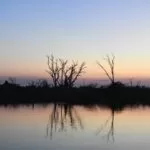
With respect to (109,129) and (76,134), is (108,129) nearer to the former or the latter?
(109,129)

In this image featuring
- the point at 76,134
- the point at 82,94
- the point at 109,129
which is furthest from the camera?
the point at 82,94

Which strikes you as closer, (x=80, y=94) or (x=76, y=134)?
(x=76, y=134)

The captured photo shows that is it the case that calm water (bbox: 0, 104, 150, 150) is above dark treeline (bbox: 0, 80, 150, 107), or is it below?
below

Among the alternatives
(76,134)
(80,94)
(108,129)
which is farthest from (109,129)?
(80,94)

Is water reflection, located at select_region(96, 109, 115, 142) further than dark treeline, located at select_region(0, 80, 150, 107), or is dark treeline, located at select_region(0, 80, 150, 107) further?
dark treeline, located at select_region(0, 80, 150, 107)

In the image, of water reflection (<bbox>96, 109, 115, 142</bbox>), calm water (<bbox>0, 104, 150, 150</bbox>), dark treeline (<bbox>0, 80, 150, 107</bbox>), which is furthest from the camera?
dark treeline (<bbox>0, 80, 150, 107</bbox>)

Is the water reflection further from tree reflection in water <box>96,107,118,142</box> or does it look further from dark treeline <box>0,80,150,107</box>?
dark treeline <box>0,80,150,107</box>

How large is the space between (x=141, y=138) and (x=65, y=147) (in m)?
3.96

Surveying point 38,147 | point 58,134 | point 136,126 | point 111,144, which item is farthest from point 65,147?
point 136,126

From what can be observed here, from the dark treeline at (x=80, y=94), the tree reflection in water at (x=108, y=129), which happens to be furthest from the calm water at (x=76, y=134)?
the dark treeline at (x=80, y=94)

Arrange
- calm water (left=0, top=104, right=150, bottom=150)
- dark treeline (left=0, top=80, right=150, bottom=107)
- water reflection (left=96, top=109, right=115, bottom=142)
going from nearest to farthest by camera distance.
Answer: calm water (left=0, top=104, right=150, bottom=150), water reflection (left=96, top=109, right=115, bottom=142), dark treeline (left=0, top=80, right=150, bottom=107)

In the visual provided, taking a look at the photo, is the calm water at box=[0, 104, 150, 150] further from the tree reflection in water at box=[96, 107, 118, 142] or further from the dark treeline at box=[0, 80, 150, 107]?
the dark treeline at box=[0, 80, 150, 107]

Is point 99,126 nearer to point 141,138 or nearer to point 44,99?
point 141,138

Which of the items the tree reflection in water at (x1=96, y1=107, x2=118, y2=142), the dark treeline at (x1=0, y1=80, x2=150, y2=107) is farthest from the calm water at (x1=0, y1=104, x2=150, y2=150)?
the dark treeline at (x1=0, y1=80, x2=150, y2=107)
